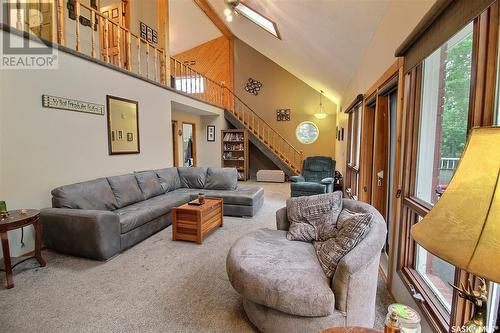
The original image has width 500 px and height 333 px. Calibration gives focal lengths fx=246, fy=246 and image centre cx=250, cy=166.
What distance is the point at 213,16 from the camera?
7457 millimetres

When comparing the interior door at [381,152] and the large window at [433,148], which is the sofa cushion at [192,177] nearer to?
the interior door at [381,152]

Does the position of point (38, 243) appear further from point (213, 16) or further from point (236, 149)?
point (213, 16)

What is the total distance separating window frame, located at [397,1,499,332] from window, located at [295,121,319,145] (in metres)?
6.69

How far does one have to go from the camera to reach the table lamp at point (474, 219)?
553mm

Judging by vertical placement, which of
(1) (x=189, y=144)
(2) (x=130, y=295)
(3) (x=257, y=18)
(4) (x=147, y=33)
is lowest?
(2) (x=130, y=295)

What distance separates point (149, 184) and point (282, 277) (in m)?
3.34

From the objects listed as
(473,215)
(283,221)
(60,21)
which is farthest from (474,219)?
(60,21)

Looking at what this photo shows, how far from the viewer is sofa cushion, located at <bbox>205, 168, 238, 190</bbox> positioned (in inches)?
195

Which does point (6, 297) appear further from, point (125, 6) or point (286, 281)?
point (125, 6)

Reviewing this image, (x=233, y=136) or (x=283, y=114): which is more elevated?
(x=283, y=114)

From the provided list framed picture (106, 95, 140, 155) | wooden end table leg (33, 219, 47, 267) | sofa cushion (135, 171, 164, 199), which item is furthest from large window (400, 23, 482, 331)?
framed picture (106, 95, 140, 155)

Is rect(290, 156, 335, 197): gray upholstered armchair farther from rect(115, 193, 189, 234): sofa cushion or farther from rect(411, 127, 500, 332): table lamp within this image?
rect(411, 127, 500, 332): table lamp

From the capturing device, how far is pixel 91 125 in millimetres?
3602

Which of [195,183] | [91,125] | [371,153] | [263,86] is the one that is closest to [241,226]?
[195,183]
